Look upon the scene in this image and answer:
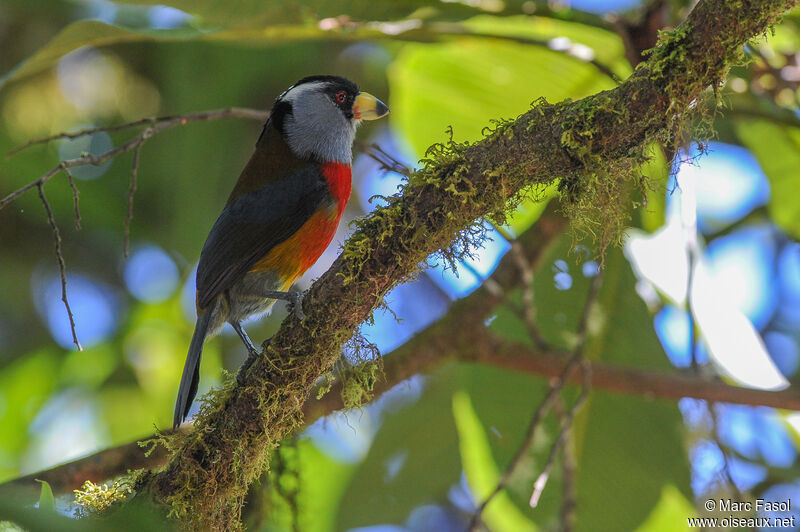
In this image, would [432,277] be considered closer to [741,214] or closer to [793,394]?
[741,214]

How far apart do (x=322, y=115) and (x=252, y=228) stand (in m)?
0.88

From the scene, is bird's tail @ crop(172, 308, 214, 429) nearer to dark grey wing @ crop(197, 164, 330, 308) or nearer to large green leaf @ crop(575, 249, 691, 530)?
dark grey wing @ crop(197, 164, 330, 308)

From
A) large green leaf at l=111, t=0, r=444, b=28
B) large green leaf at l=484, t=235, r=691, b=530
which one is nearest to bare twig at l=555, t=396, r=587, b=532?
large green leaf at l=484, t=235, r=691, b=530

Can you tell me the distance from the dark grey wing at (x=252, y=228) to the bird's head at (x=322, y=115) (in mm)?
308

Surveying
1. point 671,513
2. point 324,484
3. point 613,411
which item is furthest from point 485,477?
point 324,484

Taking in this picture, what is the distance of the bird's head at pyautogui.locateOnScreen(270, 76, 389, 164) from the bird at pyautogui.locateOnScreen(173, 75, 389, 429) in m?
0.02

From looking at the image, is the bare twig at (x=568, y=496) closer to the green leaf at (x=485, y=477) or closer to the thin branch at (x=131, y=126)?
the green leaf at (x=485, y=477)

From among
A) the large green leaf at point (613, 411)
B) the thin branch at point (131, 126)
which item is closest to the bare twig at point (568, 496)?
the large green leaf at point (613, 411)

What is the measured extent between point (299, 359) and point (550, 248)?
2.15 m

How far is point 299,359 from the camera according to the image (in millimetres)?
2027

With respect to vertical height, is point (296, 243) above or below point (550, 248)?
above

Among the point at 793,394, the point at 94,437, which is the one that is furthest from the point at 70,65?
the point at 793,394

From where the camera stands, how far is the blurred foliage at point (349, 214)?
3465 mm

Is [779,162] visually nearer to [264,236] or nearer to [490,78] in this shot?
[490,78]
